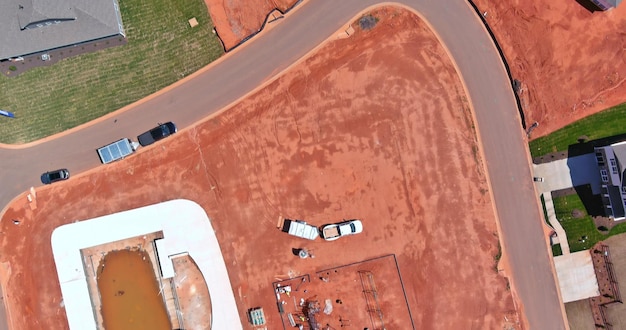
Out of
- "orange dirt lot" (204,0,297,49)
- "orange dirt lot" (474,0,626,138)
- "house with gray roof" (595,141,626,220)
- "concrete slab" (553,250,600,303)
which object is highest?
"orange dirt lot" (204,0,297,49)

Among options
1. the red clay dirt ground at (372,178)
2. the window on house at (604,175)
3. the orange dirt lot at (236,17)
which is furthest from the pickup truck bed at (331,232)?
the window on house at (604,175)

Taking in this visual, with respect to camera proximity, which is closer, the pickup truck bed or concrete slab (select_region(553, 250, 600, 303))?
the pickup truck bed

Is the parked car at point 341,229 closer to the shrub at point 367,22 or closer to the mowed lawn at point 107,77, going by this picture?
the shrub at point 367,22

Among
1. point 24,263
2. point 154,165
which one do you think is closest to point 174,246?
point 154,165

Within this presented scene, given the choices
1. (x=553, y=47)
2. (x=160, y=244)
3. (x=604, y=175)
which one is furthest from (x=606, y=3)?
(x=160, y=244)

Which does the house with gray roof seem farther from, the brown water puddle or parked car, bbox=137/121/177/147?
the brown water puddle

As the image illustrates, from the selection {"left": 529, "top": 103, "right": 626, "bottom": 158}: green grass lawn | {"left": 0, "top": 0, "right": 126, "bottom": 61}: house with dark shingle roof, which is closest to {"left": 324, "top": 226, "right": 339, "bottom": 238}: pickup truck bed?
{"left": 529, "top": 103, "right": 626, "bottom": 158}: green grass lawn
